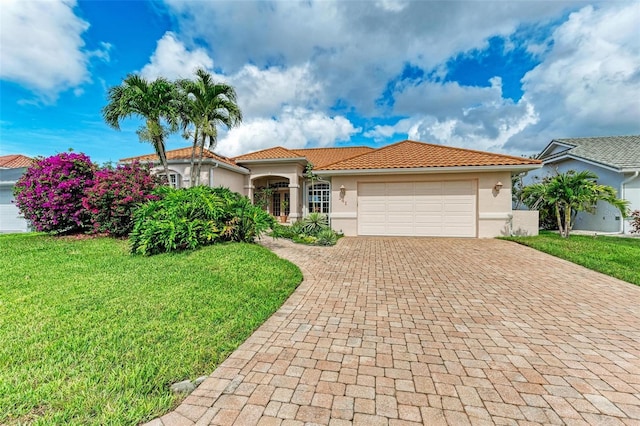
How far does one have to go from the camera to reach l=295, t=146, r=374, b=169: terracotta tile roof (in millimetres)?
20997

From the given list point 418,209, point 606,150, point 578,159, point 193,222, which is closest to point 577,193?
point 418,209

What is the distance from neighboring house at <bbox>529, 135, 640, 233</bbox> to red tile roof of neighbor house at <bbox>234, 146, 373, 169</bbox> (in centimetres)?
1260

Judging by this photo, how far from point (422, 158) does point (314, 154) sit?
1143 centimetres

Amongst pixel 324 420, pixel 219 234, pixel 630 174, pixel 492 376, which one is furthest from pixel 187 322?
pixel 630 174

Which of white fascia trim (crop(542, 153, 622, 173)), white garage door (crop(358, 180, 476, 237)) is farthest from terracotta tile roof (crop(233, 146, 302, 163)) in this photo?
white fascia trim (crop(542, 153, 622, 173))

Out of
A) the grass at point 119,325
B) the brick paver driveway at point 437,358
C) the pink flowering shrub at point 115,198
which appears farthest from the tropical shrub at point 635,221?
the pink flowering shrub at point 115,198

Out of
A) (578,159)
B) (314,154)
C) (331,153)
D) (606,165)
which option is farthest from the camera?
(314,154)

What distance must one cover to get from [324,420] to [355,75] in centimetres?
1626

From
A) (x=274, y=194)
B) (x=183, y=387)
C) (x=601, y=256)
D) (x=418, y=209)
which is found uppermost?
(x=274, y=194)

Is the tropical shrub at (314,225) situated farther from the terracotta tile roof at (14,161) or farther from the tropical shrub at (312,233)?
the terracotta tile roof at (14,161)

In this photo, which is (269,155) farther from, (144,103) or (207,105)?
(144,103)

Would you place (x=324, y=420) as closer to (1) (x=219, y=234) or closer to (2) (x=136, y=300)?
(2) (x=136, y=300)

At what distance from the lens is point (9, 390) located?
2.14 metres

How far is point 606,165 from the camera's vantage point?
1298 centimetres
